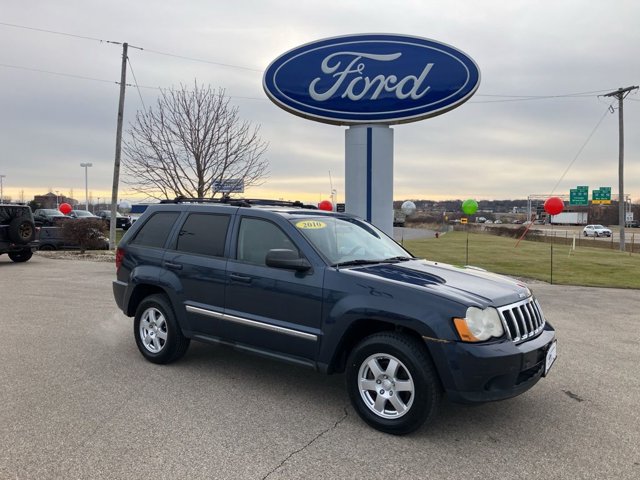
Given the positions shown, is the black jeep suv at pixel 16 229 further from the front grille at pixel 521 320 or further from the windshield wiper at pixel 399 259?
the front grille at pixel 521 320

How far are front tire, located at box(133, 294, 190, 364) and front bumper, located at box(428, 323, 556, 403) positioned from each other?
2.85m

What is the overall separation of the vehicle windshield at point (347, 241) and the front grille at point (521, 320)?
1264 millimetres

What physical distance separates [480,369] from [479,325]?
31 centimetres

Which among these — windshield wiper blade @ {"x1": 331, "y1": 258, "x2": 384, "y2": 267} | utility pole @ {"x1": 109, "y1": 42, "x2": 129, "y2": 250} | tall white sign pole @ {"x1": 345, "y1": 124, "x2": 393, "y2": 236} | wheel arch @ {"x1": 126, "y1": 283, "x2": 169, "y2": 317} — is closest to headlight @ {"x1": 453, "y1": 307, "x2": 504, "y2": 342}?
windshield wiper blade @ {"x1": 331, "y1": 258, "x2": 384, "y2": 267}

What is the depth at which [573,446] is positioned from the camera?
3.66 metres

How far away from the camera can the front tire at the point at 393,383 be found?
3668mm

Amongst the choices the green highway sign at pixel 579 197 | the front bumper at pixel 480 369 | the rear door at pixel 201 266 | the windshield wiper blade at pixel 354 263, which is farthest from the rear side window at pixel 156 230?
the green highway sign at pixel 579 197

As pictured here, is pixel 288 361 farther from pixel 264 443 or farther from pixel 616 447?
pixel 616 447

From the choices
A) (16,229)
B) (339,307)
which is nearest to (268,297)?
(339,307)

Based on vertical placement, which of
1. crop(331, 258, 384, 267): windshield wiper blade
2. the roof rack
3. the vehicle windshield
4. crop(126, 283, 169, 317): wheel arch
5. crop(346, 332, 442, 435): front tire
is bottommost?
crop(346, 332, 442, 435): front tire

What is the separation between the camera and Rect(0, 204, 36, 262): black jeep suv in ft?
Answer: 50.5

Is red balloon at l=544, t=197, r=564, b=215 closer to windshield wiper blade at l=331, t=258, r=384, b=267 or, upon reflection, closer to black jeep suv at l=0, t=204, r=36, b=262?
black jeep suv at l=0, t=204, r=36, b=262

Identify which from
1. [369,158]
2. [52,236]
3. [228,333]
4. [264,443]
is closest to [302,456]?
[264,443]

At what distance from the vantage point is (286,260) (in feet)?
13.9
